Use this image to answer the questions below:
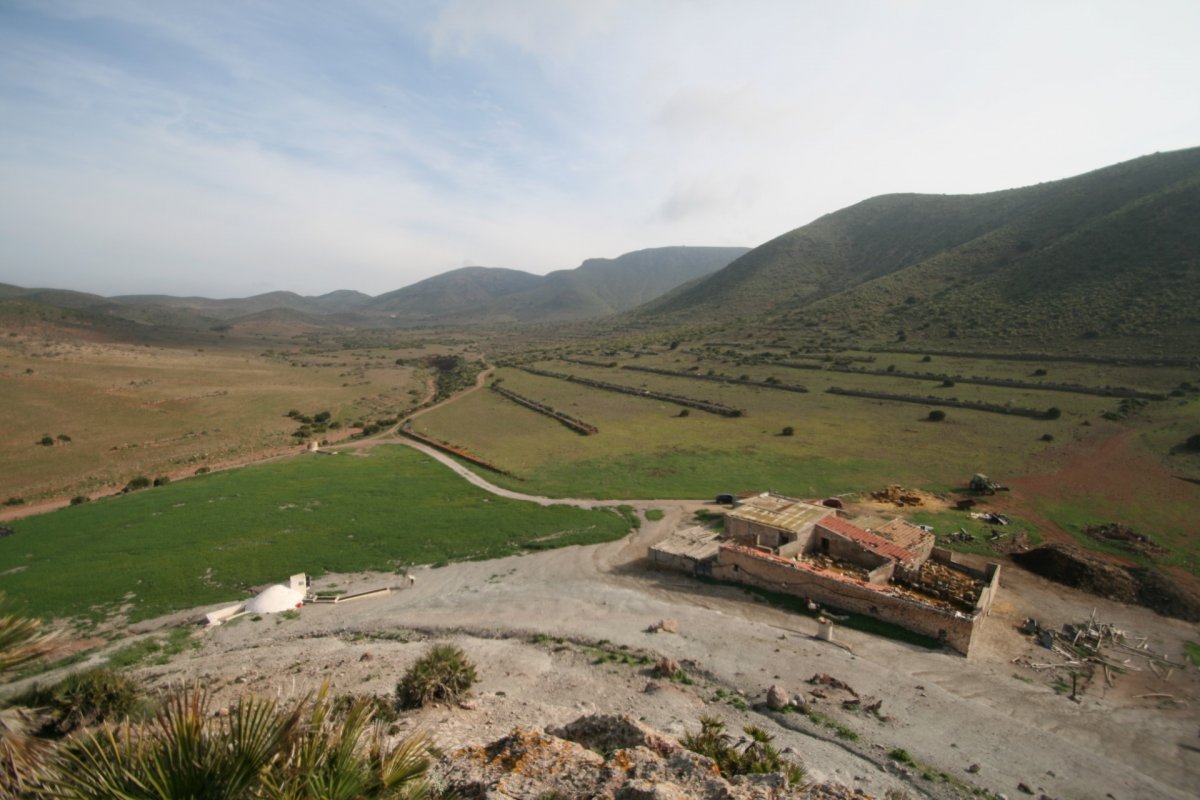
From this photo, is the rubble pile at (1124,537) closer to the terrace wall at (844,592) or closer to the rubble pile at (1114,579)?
the rubble pile at (1114,579)

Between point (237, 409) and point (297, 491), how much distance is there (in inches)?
1309

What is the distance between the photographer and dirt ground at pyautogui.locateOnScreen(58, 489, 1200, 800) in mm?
12008

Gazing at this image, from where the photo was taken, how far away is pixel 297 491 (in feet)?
109

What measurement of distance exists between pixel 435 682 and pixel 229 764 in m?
9.04

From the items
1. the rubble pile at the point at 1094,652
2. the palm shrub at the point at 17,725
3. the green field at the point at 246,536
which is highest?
the palm shrub at the point at 17,725

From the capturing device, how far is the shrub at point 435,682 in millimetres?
11883

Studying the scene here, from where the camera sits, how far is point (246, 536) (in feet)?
85.8

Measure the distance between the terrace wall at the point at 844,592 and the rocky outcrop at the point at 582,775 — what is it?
13093mm

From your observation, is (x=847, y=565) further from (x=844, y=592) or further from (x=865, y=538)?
(x=844, y=592)

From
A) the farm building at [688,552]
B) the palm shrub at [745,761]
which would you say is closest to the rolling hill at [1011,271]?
the farm building at [688,552]

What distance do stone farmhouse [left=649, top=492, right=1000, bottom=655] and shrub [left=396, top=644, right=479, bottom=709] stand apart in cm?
1170

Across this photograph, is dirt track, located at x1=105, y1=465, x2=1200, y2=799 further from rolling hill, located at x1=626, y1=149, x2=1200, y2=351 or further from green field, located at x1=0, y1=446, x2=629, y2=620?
rolling hill, located at x1=626, y1=149, x2=1200, y2=351

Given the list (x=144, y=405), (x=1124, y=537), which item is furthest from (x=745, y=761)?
(x=144, y=405)

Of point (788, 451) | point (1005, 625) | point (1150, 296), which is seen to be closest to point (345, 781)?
point (1005, 625)
